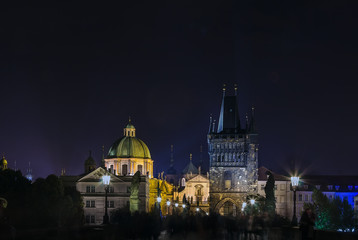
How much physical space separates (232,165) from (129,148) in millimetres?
23063

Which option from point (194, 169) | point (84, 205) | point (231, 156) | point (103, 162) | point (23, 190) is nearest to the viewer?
point (23, 190)

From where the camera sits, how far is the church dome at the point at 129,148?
5118 inches

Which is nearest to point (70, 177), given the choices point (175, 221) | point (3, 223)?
point (175, 221)

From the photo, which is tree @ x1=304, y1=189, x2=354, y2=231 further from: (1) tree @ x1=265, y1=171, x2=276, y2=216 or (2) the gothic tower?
(1) tree @ x1=265, y1=171, x2=276, y2=216

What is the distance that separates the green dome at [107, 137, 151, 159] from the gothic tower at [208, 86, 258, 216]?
51.6ft

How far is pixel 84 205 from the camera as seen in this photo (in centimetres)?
11319

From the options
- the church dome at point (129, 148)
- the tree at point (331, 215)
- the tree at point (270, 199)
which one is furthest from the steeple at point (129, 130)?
the tree at point (270, 199)

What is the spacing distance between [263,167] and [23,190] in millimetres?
63825

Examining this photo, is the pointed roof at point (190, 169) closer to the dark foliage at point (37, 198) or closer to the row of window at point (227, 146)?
the row of window at point (227, 146)

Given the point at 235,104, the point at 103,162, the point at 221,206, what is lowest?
the point at 221,206

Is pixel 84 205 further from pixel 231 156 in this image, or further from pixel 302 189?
pixel 302 189

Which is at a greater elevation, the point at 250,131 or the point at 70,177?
the point at 250,131

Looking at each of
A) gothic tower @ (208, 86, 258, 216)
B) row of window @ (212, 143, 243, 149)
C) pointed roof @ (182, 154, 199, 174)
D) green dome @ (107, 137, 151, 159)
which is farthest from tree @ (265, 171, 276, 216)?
pointed roof @ (182, 154, 199, 174)

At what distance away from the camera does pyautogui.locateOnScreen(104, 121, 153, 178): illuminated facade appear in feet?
424
